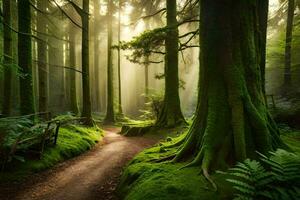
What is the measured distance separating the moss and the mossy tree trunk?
4424 millimetres

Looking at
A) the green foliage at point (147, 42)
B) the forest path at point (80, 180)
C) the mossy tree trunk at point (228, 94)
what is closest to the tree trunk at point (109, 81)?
the green foliage at point (147, 42)

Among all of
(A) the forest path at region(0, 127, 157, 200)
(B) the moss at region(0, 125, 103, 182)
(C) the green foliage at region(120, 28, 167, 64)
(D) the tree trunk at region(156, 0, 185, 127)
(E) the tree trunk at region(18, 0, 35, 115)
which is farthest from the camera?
(D) the tree trunk at region(156, 0, 185, 127)

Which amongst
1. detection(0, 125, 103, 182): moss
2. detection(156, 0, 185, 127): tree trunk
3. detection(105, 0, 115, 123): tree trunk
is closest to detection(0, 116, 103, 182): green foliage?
detection(0, 125, 103, 182): moss

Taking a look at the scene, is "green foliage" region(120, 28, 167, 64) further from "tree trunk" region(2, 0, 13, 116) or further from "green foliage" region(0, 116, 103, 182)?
"tree trunk" region(2, 0, 13, 116)

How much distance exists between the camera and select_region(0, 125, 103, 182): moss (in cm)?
699

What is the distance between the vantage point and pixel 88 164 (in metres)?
8.56

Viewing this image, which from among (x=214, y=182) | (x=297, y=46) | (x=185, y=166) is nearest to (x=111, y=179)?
(x=185, y=166)

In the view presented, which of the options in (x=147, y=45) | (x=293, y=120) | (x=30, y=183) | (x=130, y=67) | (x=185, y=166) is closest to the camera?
(x=185, y=166)

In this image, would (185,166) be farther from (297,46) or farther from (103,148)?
(297,46)

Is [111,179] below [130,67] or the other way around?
below

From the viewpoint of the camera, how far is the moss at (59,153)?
6.99 meters

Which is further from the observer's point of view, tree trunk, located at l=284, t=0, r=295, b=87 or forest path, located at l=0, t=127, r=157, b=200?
tree trunk, located at l=284, t=0, r=295, b=87

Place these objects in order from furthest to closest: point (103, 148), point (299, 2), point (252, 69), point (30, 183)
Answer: point (299, 2) → point (103, 148) → point (30, 183) → point (252, 69)

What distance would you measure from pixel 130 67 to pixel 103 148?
42006 mm
